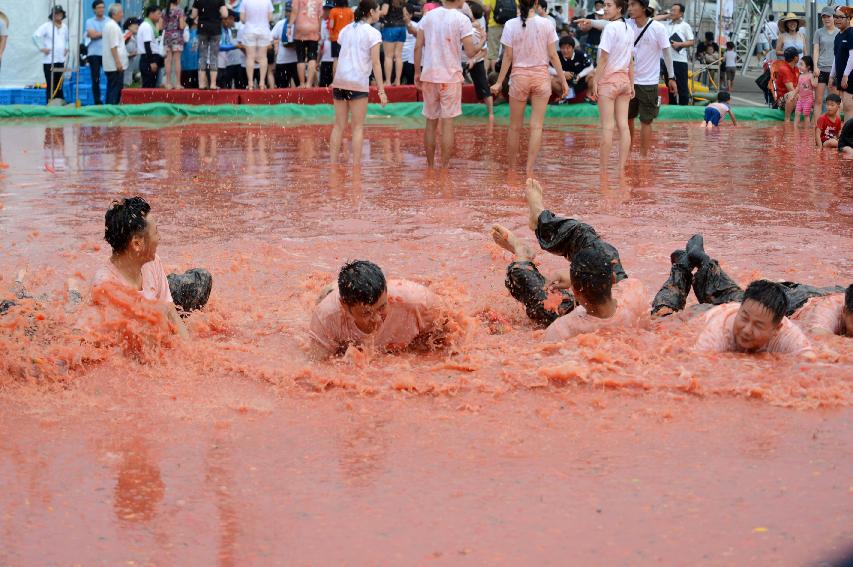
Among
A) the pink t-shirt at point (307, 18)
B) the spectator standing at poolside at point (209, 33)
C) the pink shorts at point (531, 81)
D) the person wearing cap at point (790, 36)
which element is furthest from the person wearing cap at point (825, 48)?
the spectator standing at poolside at point (209, 33)

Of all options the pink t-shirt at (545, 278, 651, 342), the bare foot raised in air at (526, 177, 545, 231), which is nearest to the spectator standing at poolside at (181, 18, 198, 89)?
the bare foot raised in air at (526, 177, 545, 231)

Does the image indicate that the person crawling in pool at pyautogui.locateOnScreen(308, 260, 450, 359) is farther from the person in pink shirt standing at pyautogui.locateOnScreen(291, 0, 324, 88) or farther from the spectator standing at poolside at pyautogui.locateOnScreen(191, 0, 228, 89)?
the spectator standing at poolside at pyautogui.locateOnScreen(191, 0, 228, 89)

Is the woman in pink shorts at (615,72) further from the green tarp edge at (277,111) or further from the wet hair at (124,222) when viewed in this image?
the green tarp edge at (277,111)

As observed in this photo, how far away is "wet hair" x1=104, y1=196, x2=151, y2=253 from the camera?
5953mm

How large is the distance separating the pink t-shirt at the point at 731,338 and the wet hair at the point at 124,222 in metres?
3.00

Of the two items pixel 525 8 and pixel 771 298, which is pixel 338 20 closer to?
pixel 525 8

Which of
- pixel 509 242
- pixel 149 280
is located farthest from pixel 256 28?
pixel 149 280

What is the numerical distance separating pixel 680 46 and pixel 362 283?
17.2m

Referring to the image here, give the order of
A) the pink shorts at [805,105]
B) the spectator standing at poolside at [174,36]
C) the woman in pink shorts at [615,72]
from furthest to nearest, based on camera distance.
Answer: the spectator standing at poolside at [174,36] < the pink shorts at [805,105] < the woman in pink shorts at [615,72]

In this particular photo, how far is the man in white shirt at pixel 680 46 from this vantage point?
21516mm

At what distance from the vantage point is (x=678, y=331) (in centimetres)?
628

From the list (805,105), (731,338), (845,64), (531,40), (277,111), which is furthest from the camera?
(277,111)

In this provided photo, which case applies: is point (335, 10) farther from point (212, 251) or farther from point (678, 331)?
point (678, 331)

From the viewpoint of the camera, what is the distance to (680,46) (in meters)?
21.1
